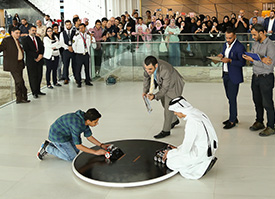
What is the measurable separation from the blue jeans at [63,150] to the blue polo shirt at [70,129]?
0.09 m

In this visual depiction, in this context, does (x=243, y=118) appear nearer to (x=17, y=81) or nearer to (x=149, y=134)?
(x=149, y=134)

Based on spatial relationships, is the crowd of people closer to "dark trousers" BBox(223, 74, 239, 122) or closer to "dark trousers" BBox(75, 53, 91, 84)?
"dark trousers" BBox(75, 53, 91, 84)

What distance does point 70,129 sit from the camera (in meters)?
5.76

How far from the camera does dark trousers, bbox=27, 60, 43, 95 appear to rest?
10.5 meters

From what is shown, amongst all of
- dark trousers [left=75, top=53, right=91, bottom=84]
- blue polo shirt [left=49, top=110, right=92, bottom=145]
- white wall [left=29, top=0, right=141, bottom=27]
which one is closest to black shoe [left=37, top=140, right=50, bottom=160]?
blue polo shirt [left=49, top=110, right=92, bottom=145]

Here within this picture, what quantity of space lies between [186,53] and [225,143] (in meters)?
6.30

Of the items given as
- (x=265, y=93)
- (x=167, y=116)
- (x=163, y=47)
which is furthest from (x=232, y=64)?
(x=163, y=47)

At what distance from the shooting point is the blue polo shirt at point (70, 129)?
5609 millimetres

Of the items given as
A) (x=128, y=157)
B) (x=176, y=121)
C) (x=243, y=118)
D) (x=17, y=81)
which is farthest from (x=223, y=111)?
(x=17, y=81)

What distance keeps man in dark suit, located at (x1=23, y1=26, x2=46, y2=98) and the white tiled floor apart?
1.46 feet

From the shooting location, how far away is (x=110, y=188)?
529 centimetres

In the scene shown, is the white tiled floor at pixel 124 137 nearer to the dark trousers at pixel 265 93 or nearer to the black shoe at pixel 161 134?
the black shoe at pixel 161 134

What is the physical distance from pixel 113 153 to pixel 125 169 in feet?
1.39

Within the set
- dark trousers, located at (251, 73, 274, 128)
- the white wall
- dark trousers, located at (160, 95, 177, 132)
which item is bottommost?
dark trousers, located at (160, 95, 177, 132)
